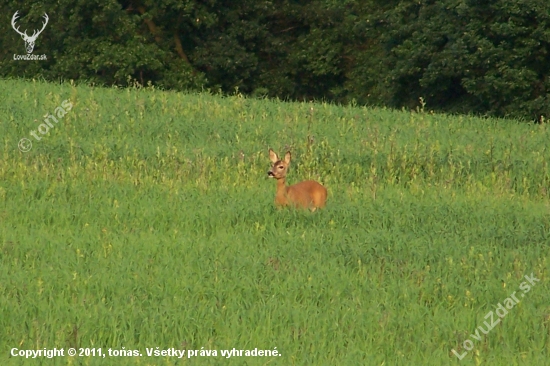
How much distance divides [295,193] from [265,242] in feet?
5.19

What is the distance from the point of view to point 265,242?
10406mm

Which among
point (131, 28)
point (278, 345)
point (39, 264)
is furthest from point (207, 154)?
point (131, 28)

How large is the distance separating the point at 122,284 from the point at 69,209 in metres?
3.38

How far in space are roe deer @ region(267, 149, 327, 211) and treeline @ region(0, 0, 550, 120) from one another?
14.4m

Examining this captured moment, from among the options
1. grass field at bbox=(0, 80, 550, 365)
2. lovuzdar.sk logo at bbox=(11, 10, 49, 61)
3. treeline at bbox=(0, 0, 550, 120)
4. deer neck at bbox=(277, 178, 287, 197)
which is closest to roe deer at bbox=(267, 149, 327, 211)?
deer neck at bbox=(277, 178, 287, 197)

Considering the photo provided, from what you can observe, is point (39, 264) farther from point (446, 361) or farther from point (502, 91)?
point (502, 91)

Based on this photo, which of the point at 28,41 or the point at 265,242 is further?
the point at 28,41

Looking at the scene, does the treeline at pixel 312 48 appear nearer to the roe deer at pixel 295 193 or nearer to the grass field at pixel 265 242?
the grass field at pixel 265 242

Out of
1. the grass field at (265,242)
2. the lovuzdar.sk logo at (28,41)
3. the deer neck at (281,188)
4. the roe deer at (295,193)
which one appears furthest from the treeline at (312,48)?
the deer neck at (281,188)

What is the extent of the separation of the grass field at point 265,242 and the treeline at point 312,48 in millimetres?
8225

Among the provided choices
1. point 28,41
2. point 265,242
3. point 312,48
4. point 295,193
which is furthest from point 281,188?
point 28,41

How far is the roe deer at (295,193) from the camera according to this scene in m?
11.8

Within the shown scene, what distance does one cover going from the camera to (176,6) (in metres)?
32.6

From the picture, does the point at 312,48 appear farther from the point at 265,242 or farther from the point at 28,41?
the point at 265,242
